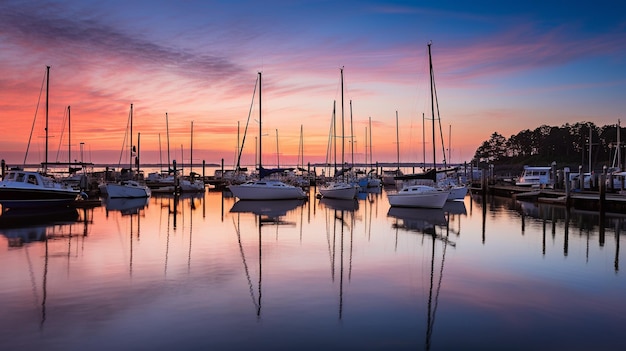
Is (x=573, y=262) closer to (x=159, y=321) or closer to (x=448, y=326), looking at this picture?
(x=448, y=326)

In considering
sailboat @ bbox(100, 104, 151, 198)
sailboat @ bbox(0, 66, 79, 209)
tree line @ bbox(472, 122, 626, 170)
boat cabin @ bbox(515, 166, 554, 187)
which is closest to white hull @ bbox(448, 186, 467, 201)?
boat cabin @ bbox(515, 166, 554, 187)

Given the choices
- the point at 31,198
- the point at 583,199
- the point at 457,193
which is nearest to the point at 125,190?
the point at 31,198

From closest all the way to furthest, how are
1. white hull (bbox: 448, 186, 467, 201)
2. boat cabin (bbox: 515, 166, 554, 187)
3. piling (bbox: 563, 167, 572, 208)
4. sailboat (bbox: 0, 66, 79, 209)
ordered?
sailboat (bbox: 0, 66, 79, 209)
piling (bbox: 563, 167, 572, 208)
white hull (bbox: 448, 186, 467, 201)
boat cabin (bbox: 515, 166, 554, 187)

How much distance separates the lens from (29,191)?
33.3m

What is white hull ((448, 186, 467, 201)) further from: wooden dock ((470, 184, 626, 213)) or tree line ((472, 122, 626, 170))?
tree line ((472, 122, 626, 170))

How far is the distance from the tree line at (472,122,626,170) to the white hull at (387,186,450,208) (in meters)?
84.2

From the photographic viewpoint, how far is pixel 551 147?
134500 millimetres

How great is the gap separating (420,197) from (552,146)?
113m

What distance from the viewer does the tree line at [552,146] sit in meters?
123

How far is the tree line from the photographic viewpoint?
12281 cm

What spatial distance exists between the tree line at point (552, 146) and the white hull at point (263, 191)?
81.3 meters

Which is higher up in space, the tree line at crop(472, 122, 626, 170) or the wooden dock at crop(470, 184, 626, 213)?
the tree line at crop(472, 122, 626, 170)

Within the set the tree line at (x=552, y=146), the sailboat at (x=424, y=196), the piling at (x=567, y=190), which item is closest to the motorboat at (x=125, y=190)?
→ the sailboat at (x=424, y=196)

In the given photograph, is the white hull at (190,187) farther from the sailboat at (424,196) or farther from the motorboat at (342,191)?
the sailboat at (424,196)
